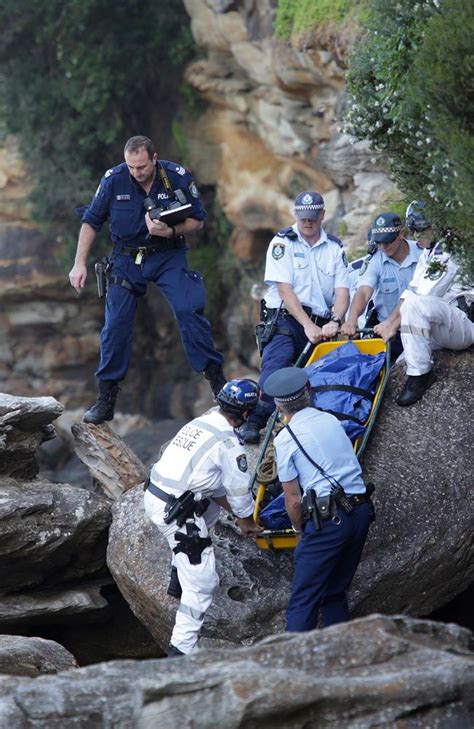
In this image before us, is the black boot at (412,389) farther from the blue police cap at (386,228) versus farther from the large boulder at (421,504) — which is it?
the blue police cap at (386,228)

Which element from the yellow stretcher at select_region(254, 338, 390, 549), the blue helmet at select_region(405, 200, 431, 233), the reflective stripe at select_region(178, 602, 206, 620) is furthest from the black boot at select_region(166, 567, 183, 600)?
the blue helmet at select_region(405, 200, 431, 233)

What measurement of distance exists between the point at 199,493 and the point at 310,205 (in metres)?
2.86

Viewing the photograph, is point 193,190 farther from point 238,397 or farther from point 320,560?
point 320,560

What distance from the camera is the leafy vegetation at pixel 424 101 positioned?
24.5ft

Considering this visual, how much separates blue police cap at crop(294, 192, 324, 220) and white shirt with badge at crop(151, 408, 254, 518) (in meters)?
2.34

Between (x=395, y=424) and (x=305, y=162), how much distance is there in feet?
41.8

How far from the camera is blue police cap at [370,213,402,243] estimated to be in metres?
9.83

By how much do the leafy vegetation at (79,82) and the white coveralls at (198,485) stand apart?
1682cm

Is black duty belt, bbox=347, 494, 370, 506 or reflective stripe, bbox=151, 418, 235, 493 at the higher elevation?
black duty belt, bbox=347, 494, 370, 506

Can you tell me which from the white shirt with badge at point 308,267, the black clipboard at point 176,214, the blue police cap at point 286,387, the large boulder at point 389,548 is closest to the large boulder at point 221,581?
the large boulder at point 389,548

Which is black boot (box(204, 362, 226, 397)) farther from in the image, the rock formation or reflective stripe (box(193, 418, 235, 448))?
reflective stripe (box(193, 418, 235, 448))

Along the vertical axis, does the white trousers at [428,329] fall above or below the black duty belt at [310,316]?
above

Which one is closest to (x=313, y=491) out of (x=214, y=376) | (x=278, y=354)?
(x=278, y=354)

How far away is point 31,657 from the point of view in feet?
26.3
